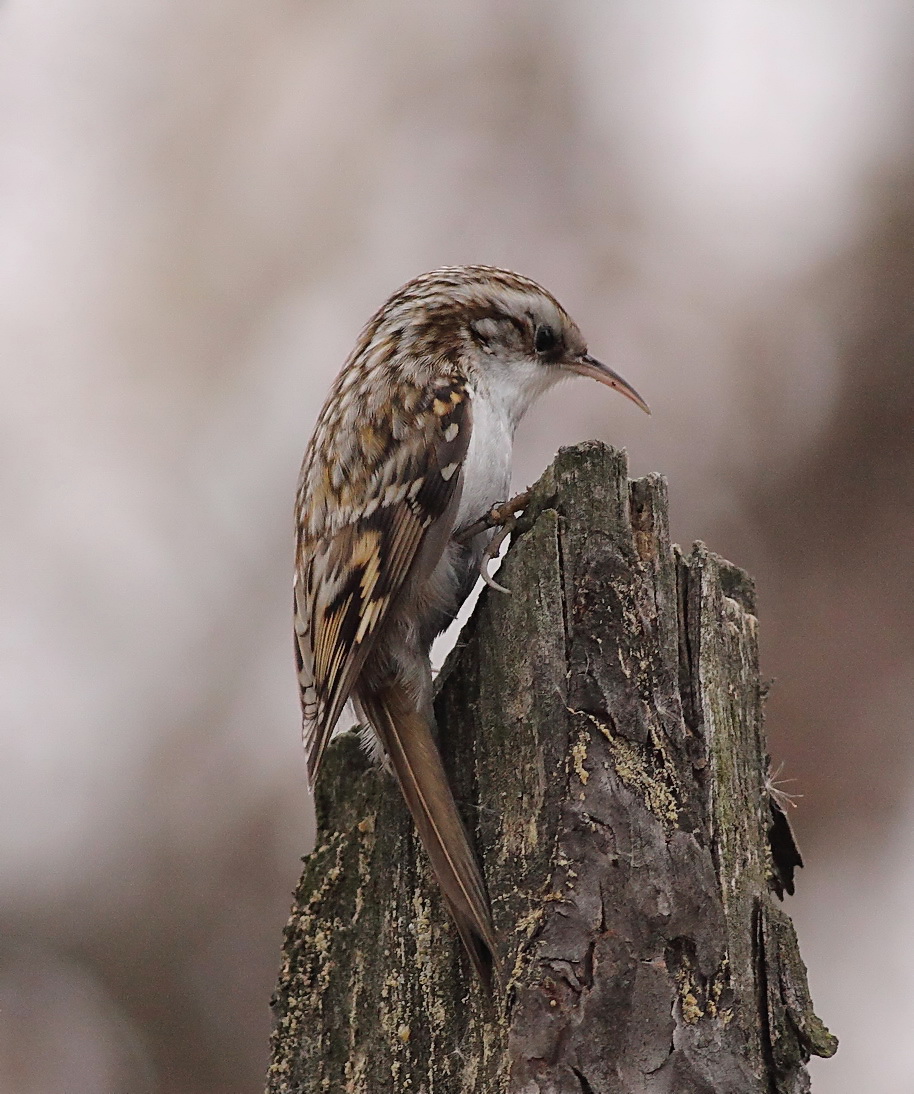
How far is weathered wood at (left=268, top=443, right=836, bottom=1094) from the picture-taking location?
1.59 metres

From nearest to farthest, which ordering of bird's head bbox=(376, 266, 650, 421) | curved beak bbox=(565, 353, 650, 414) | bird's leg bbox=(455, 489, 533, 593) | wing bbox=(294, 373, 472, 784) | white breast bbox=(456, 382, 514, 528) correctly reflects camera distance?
bird's leg bbox=(455, 489, 533, 593)
wing bbox=(294, 373, 472, 784)
white breast bbox=(456, 382, 514, 528)
bird's head bbox=(376, 266, 650, 421)
curved beak bbox=(565, 353, 650, 414)

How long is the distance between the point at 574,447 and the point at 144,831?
2.55 meters

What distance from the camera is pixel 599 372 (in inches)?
108

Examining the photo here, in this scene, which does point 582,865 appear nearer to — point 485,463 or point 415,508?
point 415,508

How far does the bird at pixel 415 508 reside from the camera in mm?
1851

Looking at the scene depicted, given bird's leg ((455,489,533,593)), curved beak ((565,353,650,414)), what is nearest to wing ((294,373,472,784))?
bird's leg ((455,489,533,593))

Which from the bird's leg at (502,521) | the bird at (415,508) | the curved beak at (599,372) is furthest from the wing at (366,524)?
the curved beak at (599,372)

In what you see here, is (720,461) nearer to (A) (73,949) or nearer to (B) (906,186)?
(B) (906,186)

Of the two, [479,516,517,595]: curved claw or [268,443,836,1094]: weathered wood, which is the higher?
[479,516,517,595]: curved claw

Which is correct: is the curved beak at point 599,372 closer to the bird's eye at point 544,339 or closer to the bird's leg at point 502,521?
the bird's eye at point 544,339

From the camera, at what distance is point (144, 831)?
3.93m

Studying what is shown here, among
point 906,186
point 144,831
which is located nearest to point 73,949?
point 144,831

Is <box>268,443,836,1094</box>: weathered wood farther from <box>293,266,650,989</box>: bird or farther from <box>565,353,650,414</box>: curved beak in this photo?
<box>565,353,650,414</box>: curved beak

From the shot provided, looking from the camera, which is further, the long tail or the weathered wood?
the long tail
